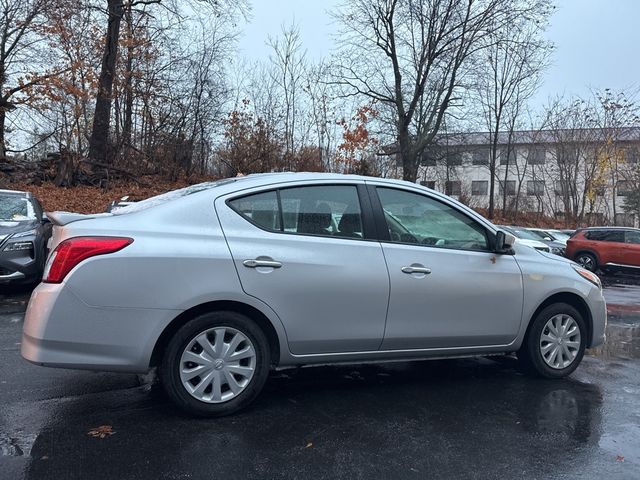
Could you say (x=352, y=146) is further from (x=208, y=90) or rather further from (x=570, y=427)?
(x=570, y=427)

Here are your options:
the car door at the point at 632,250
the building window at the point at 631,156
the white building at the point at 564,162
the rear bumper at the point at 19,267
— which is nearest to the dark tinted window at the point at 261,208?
the rear bumper at the point at 19,267

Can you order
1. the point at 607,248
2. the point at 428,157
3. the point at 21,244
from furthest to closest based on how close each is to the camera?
the point at 428,157 → the point at 607,248 → the point at 21,244

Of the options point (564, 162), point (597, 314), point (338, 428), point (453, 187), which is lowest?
point (338, 428)

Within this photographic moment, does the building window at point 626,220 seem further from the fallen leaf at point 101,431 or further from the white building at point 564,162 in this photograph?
the fallen leaf at point 101,431

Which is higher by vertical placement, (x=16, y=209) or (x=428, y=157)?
(x=428, y=157)

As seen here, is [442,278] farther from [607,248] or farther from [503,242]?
[607,248]

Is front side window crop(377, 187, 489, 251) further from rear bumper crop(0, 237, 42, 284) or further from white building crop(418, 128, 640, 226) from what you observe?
white building crop(418, 128, 640, 226)

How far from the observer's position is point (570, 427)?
153 inches

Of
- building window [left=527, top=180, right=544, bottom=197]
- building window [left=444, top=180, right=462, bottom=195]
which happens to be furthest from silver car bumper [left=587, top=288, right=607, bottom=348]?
building window [left=527, top=180, right=544, bottom=197]

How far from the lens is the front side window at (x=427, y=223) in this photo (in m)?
4.42

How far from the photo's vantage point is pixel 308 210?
13.6ft

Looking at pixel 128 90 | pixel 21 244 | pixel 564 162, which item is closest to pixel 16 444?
pixel 21 244

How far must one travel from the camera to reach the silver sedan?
3504 mm

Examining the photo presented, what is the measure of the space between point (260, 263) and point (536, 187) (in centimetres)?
5106
